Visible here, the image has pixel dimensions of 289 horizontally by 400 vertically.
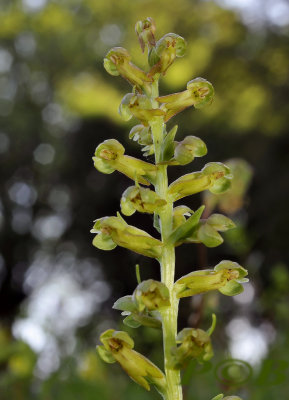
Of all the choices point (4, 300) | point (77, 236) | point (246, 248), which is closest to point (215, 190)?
point (246, 248)

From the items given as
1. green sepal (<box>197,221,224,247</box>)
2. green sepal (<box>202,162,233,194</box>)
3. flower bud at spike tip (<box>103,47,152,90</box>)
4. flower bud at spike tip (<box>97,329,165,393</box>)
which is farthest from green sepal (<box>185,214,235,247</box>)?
flower bud at spike tip (<box>103,47,152,90</box>)

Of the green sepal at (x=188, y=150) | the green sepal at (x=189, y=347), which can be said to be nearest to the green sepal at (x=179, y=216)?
the green sepal at (x=188, y=150)

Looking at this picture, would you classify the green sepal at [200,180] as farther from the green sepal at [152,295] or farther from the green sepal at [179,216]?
the green sepal at [152,295]

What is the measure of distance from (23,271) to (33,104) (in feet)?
19.1

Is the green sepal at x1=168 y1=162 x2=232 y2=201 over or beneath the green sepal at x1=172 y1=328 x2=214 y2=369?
over

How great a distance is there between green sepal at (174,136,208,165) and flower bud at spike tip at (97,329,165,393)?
34cm

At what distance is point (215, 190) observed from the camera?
1.13 m

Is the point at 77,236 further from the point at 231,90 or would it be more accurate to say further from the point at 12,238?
the point at 231,90

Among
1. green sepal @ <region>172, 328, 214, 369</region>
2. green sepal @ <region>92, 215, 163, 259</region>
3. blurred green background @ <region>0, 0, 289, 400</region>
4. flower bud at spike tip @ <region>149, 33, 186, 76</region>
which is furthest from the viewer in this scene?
blurred green background @ <region>0, 0, 289, 400</region>

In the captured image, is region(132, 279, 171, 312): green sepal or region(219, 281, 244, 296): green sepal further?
region(219, 281, 244, 296): green sepal

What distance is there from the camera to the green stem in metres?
0.93

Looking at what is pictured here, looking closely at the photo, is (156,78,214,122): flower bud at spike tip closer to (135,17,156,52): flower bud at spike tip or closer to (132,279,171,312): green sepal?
(135,17,156,52): flower bud at spike tip

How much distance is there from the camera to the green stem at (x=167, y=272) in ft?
3.05

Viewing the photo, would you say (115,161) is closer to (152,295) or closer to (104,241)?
(104,241)
